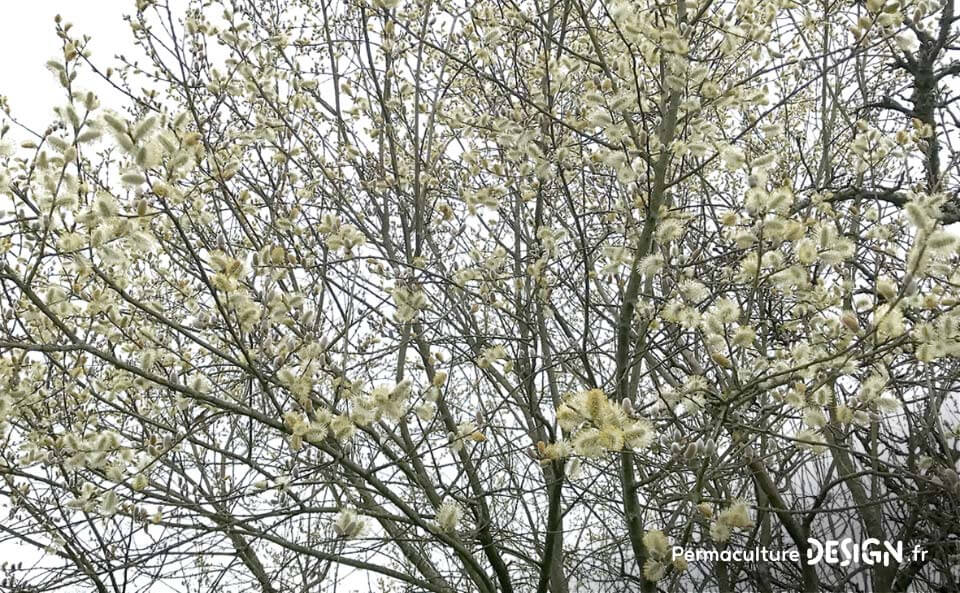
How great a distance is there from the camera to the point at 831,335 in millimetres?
2219

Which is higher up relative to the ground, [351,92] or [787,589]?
[351,92]

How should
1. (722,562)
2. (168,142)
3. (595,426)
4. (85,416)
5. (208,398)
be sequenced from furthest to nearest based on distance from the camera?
(722,562) < (85,416) < (208,398) < (168,142) < (595,426)

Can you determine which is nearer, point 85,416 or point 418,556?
point 85,416

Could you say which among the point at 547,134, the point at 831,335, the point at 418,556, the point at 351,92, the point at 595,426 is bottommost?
the point at 595,426

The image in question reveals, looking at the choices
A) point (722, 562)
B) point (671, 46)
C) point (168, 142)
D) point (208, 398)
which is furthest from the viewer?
point (722, 562)

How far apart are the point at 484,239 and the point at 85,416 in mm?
2360

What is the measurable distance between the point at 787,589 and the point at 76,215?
4.22 metres

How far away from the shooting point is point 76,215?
182 cm

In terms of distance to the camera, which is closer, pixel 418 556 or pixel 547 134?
pixel 547 134

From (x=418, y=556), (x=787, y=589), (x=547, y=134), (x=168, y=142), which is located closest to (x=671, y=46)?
(x=547, y=134)

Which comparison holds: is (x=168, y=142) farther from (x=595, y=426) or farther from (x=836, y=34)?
(x=836, y=34)

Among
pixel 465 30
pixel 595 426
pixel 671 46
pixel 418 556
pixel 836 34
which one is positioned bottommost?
pixel 595 426

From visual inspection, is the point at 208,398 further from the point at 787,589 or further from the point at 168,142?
the point at 787,589

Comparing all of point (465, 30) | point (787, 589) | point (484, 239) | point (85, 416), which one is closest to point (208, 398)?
point (85, 416)
